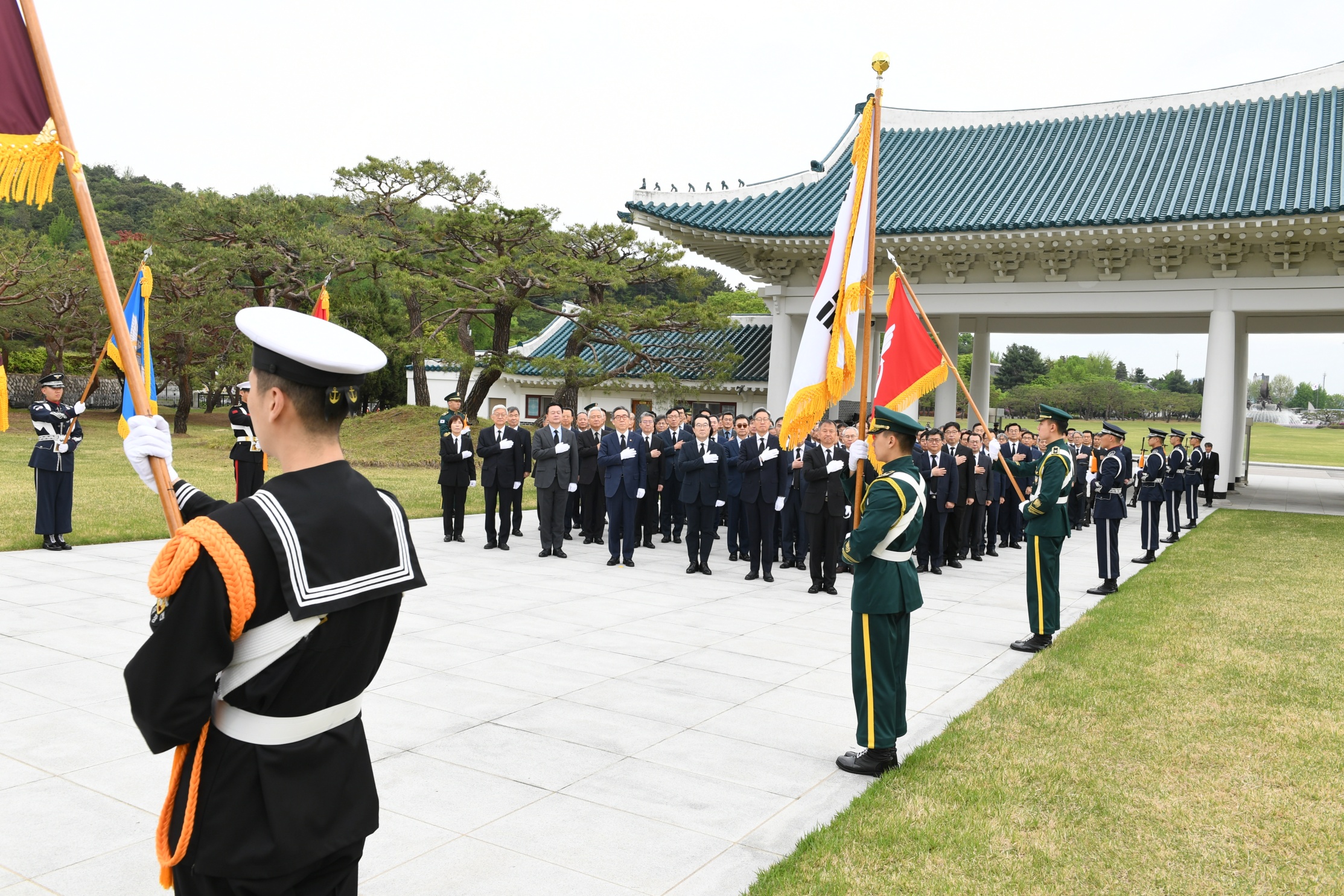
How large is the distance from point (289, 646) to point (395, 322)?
30234 millimetres

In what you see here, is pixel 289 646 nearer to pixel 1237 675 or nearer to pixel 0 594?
pixel 1237 675

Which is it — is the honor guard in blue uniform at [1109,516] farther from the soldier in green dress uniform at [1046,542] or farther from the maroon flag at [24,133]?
the maroon flag at [24,133]

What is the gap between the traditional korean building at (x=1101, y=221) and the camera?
52.4 ft

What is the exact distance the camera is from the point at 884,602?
4.70 metres

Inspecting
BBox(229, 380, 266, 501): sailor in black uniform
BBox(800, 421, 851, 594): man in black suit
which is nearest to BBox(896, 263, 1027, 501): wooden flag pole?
BBox(800, 421, 851, 594): man in black suit

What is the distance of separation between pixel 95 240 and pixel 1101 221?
16.3 meters

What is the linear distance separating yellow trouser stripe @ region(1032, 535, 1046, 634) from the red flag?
5.07ft

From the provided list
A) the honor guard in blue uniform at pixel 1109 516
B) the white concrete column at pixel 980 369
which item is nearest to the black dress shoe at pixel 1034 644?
the honor guard in blue uniform at pixel 1109 516

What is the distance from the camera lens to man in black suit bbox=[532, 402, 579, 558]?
11117 millimetres

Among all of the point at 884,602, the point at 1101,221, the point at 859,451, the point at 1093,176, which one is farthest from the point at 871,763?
the point at 1093,176

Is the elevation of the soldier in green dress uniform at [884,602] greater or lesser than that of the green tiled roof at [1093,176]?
lesser

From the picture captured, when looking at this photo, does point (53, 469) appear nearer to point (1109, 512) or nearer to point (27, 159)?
point (27, 159)

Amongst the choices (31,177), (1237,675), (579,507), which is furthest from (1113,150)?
(31,177)

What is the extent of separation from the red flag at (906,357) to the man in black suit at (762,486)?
2.88 metres
